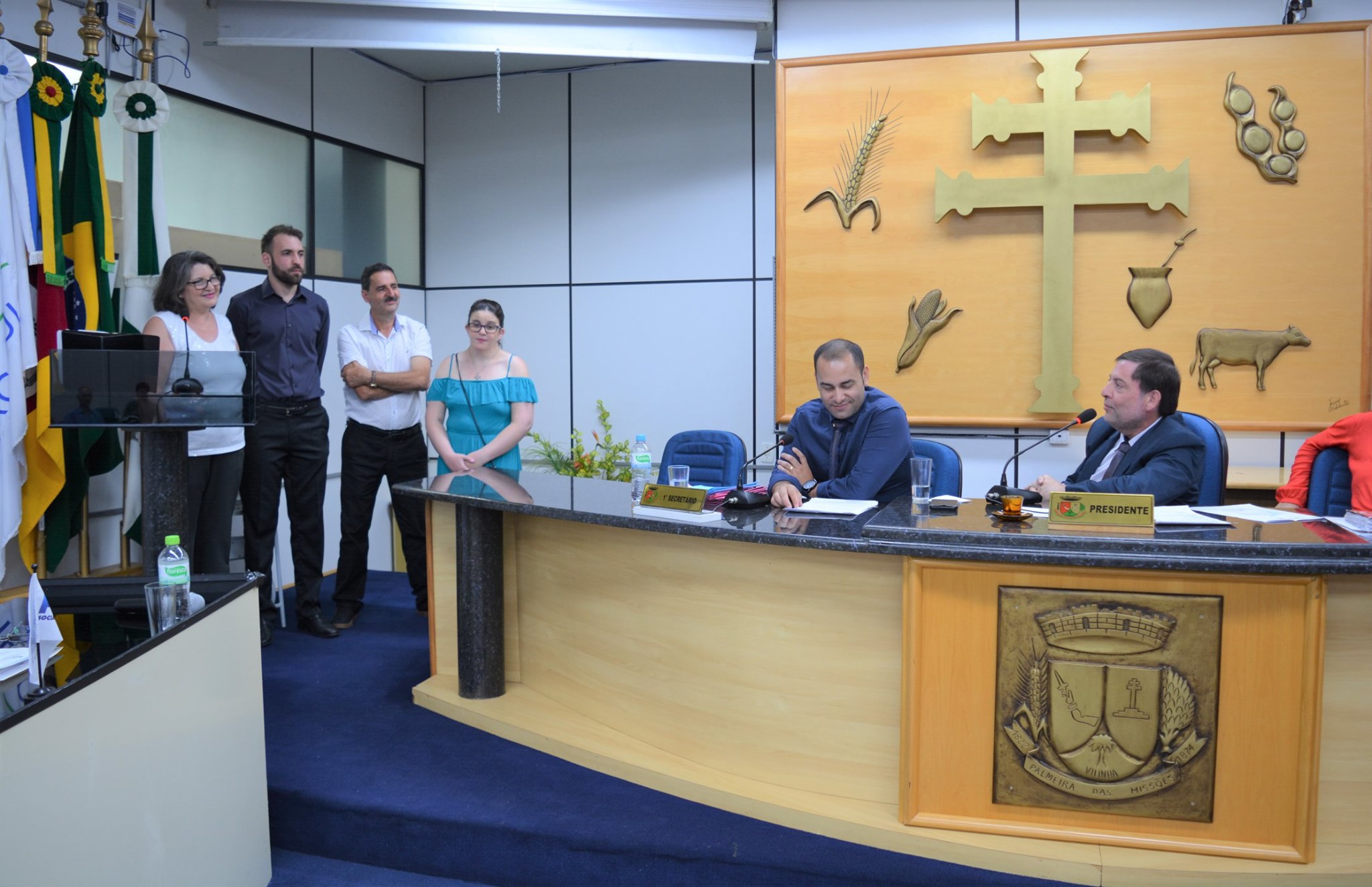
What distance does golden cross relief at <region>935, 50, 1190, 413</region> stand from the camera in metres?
4.02

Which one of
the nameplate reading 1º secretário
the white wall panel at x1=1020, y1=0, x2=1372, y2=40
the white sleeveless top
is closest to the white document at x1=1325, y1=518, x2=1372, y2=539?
the nameplate reading 1º secretário

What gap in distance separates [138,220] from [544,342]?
2424mm

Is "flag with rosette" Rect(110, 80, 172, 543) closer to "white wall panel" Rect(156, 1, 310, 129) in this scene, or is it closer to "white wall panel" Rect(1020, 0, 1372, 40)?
"white wall panel" Rect(156, 1, 310, 129)

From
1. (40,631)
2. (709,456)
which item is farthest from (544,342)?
(40,631)

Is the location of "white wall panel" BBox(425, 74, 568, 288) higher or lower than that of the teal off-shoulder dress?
higher

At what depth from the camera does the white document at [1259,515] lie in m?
2.37

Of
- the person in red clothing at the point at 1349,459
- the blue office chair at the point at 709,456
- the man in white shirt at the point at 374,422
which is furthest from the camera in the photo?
the blue office chair at the point at 709,456

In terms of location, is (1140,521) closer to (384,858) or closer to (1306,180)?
(384,858)

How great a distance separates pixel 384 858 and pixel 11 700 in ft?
4.17

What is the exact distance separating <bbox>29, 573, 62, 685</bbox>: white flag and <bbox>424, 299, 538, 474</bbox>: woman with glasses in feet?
6.86

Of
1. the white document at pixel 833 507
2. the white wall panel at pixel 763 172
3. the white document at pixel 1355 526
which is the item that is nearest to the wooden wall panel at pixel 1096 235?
the white wall panel at pixel 763 172

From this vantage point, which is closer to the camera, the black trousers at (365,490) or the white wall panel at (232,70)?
the black trousers at (365,490)

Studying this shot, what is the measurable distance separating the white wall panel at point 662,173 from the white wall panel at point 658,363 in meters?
0.11

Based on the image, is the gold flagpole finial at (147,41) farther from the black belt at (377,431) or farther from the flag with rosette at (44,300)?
the black belt at (377,431)
